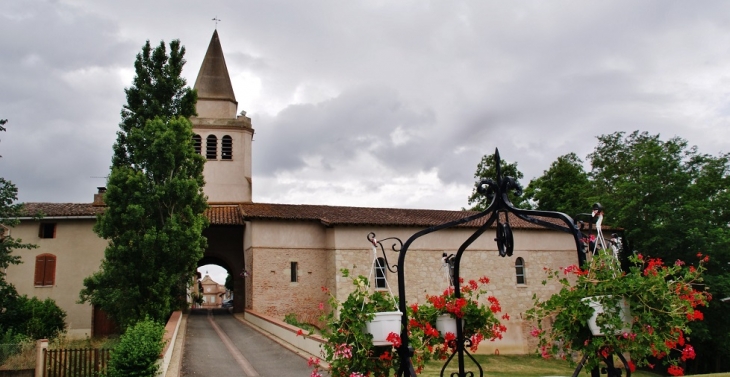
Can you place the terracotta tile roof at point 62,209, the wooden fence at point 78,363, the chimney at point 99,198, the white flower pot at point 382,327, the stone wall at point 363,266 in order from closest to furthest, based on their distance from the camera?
the white flower pot at point 382,327 < the wooden fence at point 78,363 < the terracotta tile roof at point 62,209 < the stone wall at point 363,266 < the chimney at point 99,198

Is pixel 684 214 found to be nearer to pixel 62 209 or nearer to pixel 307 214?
pixel 307 214

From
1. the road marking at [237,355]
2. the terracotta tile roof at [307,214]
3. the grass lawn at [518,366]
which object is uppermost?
the terracotta tile roof at [307,214]

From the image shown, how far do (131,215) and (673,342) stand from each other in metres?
17.6

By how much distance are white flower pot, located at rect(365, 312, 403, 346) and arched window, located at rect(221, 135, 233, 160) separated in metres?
28.0

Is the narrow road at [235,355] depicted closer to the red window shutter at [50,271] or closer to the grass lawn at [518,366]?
the grass lawn at [518,366]

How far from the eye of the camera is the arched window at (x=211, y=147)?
3191 cm

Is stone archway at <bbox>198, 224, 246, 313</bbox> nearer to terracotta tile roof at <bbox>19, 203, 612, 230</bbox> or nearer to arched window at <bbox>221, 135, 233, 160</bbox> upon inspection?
terracotta tile roof at <bbox>19, 203, 612, 230</bbox>

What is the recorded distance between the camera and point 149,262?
18.7 m

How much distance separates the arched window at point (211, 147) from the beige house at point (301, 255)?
10.0 feet

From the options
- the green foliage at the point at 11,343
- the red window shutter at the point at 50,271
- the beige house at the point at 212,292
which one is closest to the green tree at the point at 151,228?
the green foliage at the point at 11,343

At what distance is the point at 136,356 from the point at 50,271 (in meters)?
15.4

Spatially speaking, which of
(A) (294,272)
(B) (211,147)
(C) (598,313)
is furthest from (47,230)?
(C) (598,313)

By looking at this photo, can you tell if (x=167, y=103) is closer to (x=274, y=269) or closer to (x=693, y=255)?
(x=274, y=269)

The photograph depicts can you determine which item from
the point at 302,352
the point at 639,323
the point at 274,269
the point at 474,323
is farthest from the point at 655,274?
the point at 274,269
